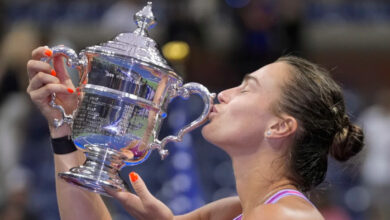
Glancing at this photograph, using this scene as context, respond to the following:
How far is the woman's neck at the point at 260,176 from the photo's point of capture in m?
2.01

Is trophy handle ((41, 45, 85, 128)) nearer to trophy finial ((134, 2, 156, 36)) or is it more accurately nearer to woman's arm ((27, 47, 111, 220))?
woman's arm ((27, 47, 111, 220))

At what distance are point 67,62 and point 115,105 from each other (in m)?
0.20

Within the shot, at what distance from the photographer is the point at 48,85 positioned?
202cm

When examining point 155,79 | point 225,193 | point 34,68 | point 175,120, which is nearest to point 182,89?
point 155,79

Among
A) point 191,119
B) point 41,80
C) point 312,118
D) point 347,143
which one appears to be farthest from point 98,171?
point 191,119

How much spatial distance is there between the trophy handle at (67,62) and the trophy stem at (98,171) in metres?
0.11

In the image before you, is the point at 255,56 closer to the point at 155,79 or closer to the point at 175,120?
the point at 175,120

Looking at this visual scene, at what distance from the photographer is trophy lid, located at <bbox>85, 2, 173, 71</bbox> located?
1945 mm

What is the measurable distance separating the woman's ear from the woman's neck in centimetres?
5

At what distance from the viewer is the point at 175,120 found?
11.4ft

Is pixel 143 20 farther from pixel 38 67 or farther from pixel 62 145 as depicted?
pixel 62 145

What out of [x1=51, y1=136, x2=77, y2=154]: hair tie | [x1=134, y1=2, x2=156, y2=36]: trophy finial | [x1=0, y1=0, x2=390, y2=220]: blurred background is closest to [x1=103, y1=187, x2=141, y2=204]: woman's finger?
[x1=51, y1=136, x2=77, y2=154]: hair tie

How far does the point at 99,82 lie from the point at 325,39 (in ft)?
16.6

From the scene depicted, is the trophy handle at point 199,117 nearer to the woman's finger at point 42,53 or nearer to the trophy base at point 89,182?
the trophy base at point 89,182
